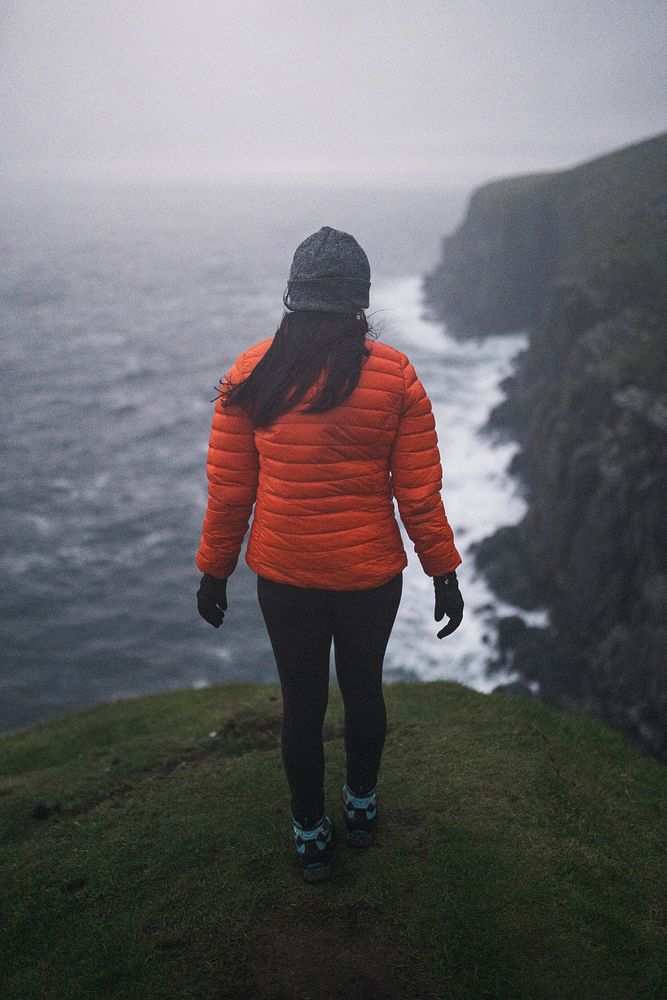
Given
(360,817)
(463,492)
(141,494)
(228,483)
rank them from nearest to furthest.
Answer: (228,483) < (360,817) < (463,492) < (141,494)

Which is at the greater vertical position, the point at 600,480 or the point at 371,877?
the point at 371,877

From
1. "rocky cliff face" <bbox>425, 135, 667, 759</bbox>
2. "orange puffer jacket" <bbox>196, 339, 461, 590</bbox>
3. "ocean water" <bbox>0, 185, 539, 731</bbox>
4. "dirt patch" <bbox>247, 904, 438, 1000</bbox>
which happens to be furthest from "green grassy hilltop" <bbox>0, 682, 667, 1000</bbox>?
"rocky cliff face" <bbox>425, 135, 667, 759</bbox>

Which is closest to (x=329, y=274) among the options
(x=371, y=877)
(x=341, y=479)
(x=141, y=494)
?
(x=341, y=479)

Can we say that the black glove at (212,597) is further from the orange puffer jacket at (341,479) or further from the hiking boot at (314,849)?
the hiking boot at (314,849)

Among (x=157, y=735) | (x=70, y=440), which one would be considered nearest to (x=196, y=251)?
(x=70, y=440)

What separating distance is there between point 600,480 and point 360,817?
27.1 m

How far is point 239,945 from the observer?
4.49m

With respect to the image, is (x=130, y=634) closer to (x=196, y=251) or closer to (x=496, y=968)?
(x=496, y=968)

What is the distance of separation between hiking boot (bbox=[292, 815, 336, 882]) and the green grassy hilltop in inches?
4.5

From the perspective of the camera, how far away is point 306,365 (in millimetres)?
4227

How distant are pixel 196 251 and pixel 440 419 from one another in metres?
129

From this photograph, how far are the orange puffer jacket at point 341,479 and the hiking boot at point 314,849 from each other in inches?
77.3

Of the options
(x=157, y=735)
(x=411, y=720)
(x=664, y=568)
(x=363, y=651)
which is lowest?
(x=664, y=568)

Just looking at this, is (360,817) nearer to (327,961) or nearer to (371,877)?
(371,877)
